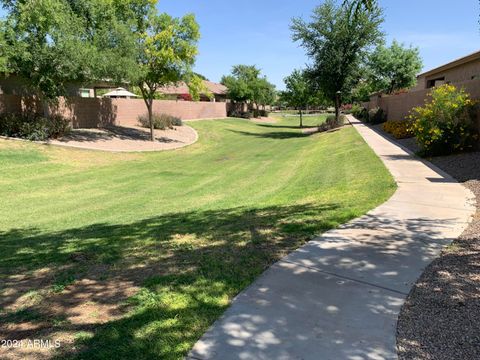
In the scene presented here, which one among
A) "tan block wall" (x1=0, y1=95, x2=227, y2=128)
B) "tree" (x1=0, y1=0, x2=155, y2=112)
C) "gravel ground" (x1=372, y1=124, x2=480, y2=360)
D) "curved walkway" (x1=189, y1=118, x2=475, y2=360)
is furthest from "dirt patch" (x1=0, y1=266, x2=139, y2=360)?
"tan block wall" (x1=0, y1=95, x2=227, y2=128)

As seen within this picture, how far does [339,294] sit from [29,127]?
21.4m

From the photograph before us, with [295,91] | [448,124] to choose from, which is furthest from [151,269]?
[295,91]

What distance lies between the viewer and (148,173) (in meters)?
17.9

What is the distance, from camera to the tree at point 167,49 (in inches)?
1005

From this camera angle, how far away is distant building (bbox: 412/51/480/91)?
23.0 metres

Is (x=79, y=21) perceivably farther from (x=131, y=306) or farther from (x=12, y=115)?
(x=131, y=306)

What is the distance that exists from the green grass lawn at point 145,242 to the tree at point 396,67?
3596 cm

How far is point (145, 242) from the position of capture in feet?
21.1

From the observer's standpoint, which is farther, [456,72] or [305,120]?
[305,120]

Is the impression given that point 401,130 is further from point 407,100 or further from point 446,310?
point 446,310

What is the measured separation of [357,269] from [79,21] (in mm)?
22386

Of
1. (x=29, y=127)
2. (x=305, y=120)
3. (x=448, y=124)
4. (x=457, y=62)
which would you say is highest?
(x=457, y=62)

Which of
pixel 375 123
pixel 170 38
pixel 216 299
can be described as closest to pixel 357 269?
pixel 216 299

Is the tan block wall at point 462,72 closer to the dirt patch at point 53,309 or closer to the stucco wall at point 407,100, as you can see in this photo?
the stucco wall at point 407,100
